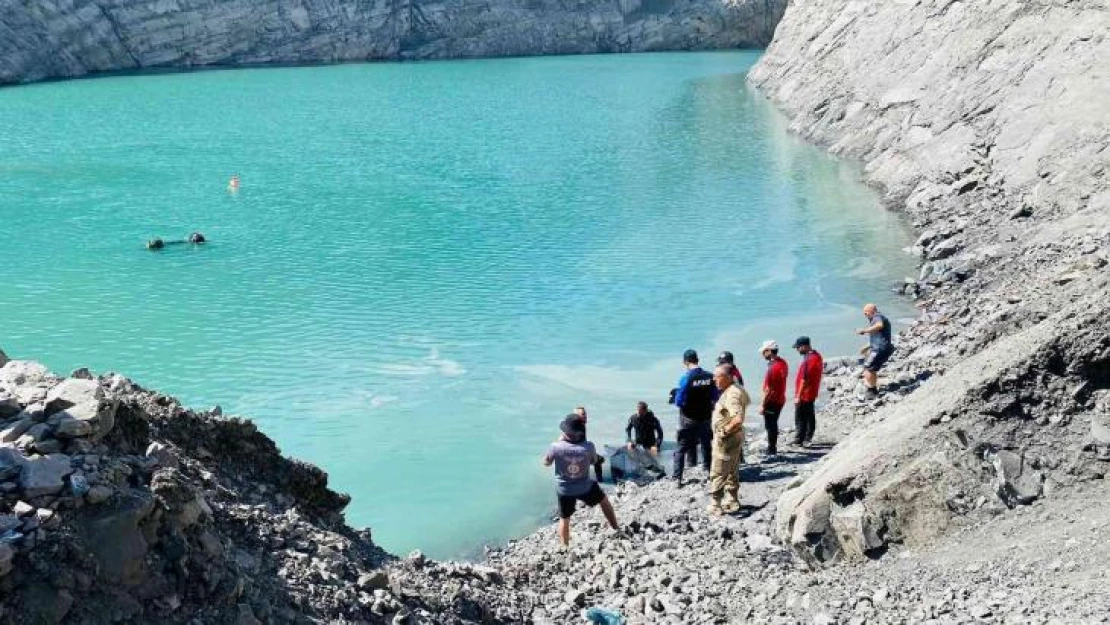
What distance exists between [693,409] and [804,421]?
2.51 m

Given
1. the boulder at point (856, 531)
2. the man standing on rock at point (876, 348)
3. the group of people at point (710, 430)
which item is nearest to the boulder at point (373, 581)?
the group of people at point (710, 430)

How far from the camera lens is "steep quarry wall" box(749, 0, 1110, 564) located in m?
11.9

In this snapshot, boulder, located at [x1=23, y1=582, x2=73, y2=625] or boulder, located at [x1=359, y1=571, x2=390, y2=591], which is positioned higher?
boulder, located at [x1=23, y1=582, x2=73, y2=625]

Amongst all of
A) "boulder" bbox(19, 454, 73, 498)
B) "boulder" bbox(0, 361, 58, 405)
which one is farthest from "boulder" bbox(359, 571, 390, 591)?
"boulder" bbox(0, 361, 58, 405)

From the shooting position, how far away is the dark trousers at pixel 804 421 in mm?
16766

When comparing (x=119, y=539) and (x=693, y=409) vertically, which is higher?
(x=693, y=409)

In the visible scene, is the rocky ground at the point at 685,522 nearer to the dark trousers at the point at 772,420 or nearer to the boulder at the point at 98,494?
the boulder at the point at 98,494

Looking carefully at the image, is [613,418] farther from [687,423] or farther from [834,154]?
[834,154]

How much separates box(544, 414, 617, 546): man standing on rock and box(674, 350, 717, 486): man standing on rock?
2.05 metres

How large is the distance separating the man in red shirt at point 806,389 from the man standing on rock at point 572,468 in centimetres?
425

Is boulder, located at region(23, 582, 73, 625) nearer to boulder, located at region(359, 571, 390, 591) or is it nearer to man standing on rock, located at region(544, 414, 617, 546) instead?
boulder, located at region(359, 571, 390, 591)

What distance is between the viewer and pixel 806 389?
16500 mm

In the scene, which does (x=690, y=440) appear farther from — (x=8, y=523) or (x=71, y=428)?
(x=8, y=523)

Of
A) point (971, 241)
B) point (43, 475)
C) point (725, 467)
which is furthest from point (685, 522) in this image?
point (971, 241)
